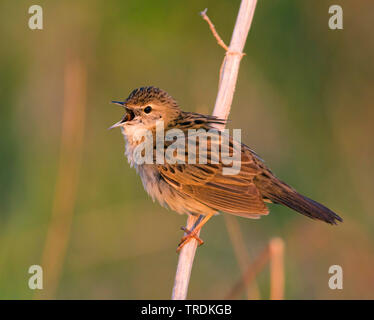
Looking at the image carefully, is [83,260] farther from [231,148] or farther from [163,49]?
[163,49]

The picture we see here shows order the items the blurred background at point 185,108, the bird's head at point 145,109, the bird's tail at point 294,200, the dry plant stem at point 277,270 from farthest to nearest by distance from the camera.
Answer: the blurred background at point 185,108 → the bird's head at point 145,109 → the bird's tail at point 294,200 → the dry plant stem at point 277,270

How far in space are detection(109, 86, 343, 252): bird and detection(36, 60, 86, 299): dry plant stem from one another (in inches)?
16.2

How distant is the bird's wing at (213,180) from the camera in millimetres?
4434

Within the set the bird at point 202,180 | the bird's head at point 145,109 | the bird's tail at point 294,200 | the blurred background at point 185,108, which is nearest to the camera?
the bird's tail at point 294,200

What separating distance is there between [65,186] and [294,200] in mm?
1908

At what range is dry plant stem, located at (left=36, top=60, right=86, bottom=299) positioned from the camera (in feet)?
14.5

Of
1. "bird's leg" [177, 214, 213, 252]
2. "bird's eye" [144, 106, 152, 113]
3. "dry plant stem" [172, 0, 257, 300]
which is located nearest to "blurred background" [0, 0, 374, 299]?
"bird's eye" [144, 106, 152, 113]

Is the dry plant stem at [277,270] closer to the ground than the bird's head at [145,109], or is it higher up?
closer to the ground

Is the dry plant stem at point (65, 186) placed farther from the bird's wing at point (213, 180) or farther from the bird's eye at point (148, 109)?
the bird's wing at point (213, 180)

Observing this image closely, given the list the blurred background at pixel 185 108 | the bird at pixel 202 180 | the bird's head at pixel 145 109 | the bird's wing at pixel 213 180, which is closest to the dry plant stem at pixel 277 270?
the bird at pixel 202 180

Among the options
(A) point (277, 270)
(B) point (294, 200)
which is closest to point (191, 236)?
(B) point (294, 200)

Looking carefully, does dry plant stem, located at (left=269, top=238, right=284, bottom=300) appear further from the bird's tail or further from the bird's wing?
the bird's wing

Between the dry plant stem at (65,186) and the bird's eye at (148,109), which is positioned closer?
the dry plant stem at (65,186)

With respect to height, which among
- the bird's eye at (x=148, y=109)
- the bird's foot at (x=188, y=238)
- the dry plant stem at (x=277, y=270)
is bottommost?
the dry plant stem at (x=277, y=270)
